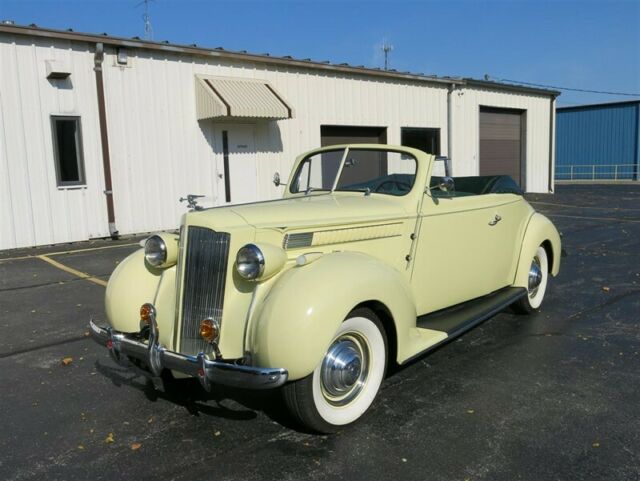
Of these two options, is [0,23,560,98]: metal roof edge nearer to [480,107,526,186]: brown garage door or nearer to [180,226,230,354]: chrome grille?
[480,107,526,186]: brown garage door

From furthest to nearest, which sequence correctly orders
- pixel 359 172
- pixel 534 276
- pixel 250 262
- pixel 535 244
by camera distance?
pixel 534 276
pixel 535 244
pixel 359 172
pixel 250 262

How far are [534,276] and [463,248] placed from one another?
145cm

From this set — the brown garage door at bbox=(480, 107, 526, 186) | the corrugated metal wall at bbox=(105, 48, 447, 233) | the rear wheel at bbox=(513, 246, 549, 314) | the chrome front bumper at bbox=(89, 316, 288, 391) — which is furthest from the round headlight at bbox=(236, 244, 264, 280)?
the brown garage door at bbox=(480, 107, 526, 186)

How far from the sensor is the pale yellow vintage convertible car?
311cm

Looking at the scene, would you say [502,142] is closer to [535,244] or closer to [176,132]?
[176,132]

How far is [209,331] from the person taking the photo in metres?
3.25

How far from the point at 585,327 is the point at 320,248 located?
10.0ft

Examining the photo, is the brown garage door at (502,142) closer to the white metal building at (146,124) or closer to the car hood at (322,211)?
the white metal building at (146,124)

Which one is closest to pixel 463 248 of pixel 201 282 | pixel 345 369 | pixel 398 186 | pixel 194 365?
pixel 398 186

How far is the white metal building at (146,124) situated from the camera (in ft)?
34.5

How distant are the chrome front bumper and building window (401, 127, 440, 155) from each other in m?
14.4

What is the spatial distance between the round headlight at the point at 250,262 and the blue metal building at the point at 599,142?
36302mm

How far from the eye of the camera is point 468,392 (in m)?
3.93

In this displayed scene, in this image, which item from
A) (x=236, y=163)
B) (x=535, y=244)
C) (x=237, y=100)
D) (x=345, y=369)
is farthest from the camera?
(x=236, y=163)
